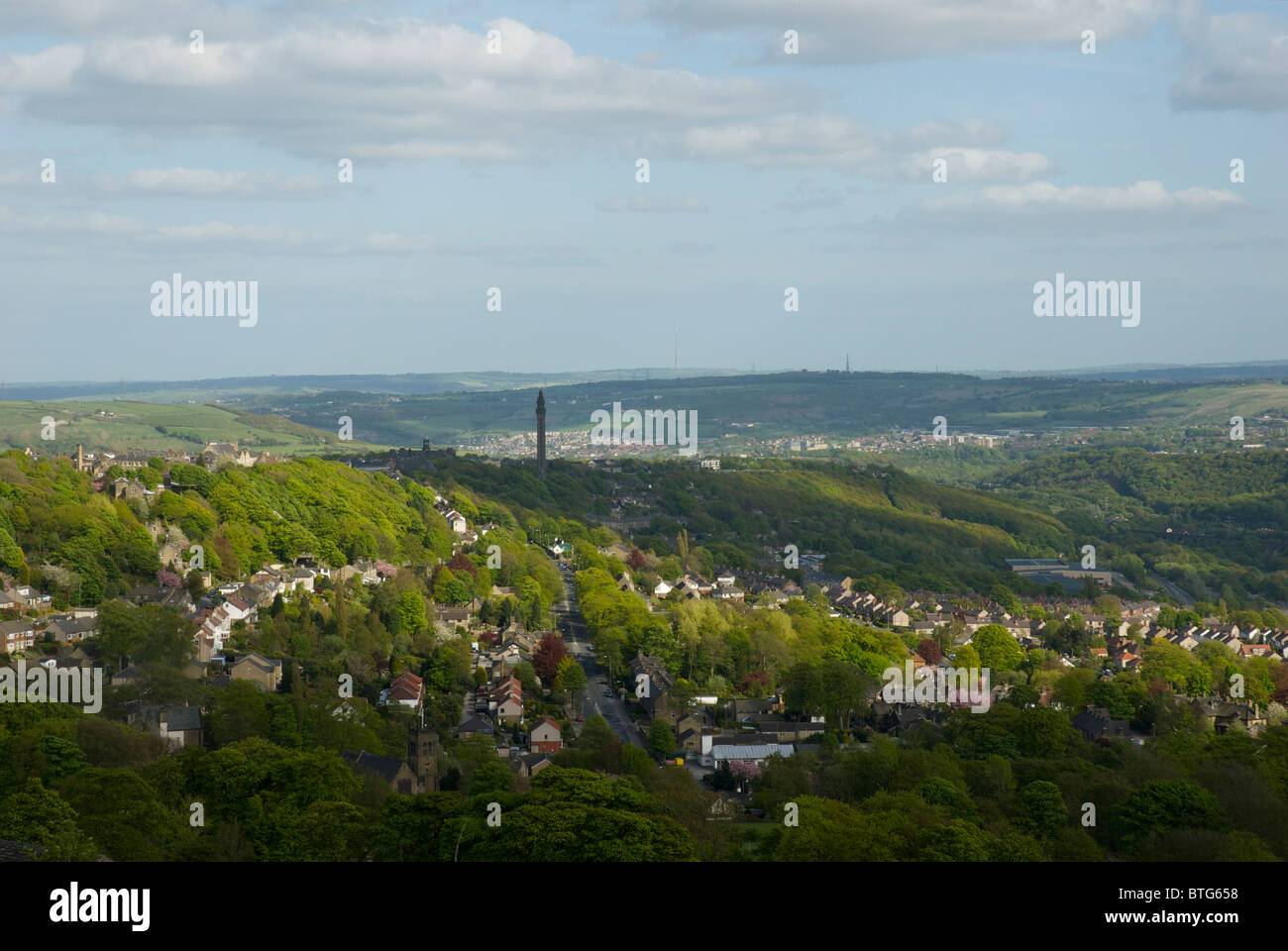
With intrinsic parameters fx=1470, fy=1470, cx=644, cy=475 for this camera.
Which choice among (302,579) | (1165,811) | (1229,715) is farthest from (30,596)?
(1229,715)

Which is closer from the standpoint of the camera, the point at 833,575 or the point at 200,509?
the point at 200,509

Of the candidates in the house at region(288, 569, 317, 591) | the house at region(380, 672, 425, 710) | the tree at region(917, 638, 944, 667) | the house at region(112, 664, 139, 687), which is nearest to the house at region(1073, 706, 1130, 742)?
the tree at region(917, 638, 944, 667)

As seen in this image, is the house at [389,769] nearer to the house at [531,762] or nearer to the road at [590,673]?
the house at [531,762]

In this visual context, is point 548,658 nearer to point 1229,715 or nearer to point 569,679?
point 569,679

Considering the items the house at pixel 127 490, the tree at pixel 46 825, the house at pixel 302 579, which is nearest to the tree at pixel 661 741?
the tree at pixel 46 825

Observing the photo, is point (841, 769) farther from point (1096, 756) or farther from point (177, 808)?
point (177, 808)

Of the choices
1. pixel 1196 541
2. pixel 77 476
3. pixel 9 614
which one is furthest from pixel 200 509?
pixel 1196 541

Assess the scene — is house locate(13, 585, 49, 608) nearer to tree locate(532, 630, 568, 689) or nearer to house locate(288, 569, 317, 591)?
house locate(288, 569, 317, 591)
